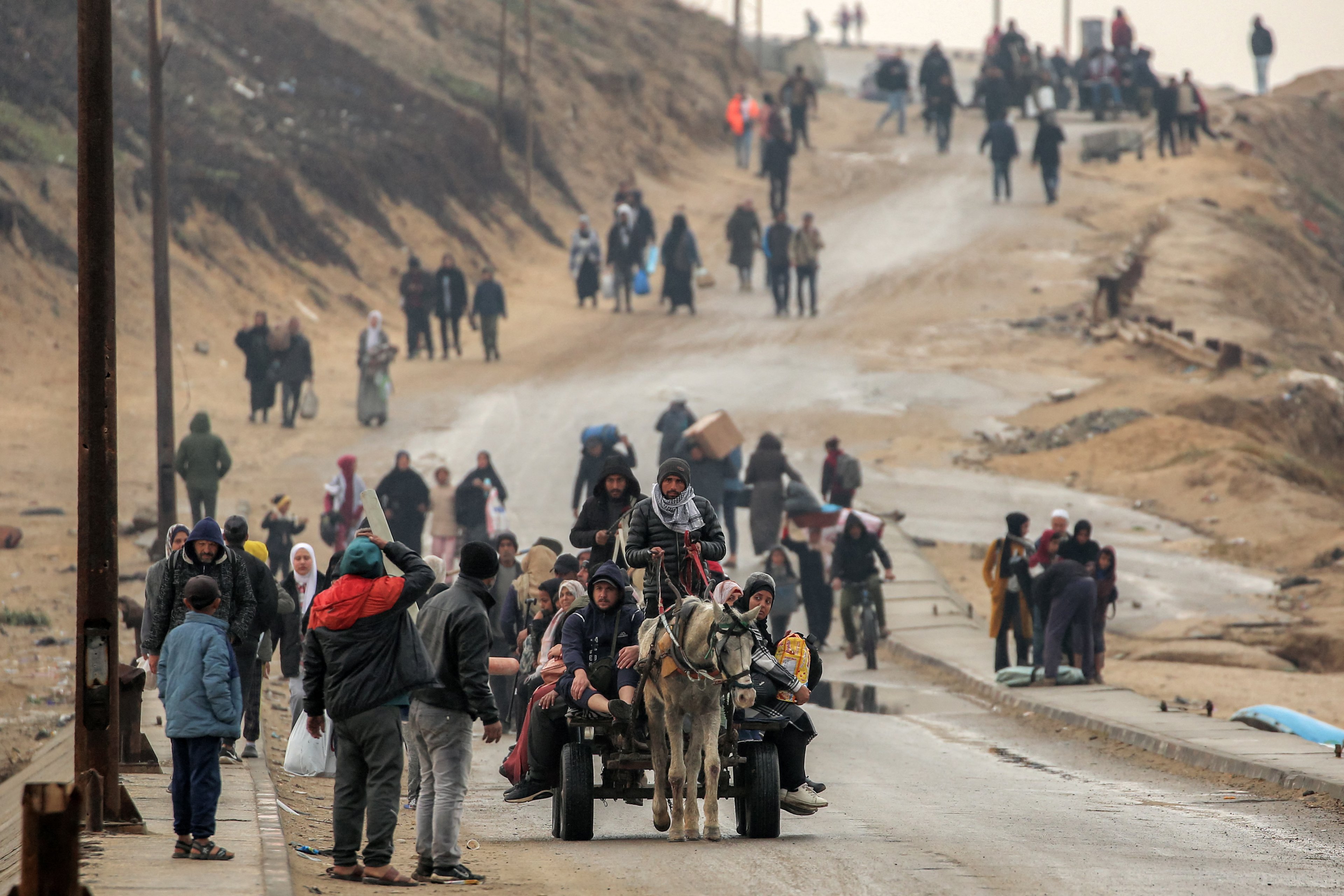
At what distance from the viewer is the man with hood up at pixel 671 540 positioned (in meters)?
9.95

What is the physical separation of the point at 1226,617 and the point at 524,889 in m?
15.2

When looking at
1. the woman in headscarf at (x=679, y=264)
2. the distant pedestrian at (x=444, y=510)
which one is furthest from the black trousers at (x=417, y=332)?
the distant pedestrian at (x=444, y=510)

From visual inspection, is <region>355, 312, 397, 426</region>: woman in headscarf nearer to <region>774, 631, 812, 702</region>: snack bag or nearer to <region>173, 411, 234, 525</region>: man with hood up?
<region>173, 411, 234, 525</region>: man with hood up

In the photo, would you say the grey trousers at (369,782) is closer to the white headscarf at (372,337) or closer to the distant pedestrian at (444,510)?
the distant pedestrian at (444,510)

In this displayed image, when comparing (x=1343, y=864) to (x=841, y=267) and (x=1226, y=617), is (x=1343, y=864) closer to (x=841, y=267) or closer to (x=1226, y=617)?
(x=1226, y=617)

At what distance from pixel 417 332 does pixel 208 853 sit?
24736mm

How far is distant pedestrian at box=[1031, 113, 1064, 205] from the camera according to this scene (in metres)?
41.5

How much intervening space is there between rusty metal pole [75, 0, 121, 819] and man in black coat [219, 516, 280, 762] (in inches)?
49.2

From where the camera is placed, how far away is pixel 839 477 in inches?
837

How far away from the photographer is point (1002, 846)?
936cm

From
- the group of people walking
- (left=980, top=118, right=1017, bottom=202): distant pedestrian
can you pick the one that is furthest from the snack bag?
(left=980, top=118, right=1017, bottom=202): distant pedestrian

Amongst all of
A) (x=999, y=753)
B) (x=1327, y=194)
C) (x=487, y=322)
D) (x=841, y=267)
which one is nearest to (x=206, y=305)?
(x=487, y=322)

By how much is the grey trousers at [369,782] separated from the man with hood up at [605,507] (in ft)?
11.9

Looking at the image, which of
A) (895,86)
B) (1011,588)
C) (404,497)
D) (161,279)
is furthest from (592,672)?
(895,86)
